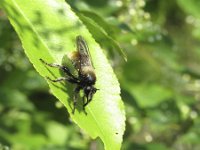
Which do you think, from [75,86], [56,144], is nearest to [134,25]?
[56,144]

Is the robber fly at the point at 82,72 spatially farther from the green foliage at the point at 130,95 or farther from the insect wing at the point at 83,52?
the green foliage at the point at 130,95

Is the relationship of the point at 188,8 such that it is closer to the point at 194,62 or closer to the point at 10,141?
the point at 10,141

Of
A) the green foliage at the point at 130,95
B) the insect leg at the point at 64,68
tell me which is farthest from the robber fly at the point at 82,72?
the green foliage at the point at 130,95

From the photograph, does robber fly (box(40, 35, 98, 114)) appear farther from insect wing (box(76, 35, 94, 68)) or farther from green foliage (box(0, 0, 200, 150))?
green foliage (box(0, 0, 200, 150))

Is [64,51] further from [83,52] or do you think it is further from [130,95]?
[130,95]

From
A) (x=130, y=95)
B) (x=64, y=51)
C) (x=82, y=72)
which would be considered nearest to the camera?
(x=64, y=51)

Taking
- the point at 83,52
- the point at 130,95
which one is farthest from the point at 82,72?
the point at 130,95
